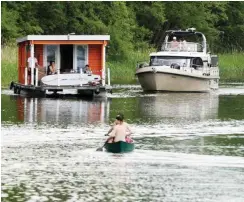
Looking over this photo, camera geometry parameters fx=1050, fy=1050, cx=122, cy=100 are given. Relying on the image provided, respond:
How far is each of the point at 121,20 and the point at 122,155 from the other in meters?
56.0

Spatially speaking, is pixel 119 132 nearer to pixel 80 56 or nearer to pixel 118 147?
pixel 118 147

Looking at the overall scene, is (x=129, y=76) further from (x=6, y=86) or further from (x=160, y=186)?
(x=160, y=186)

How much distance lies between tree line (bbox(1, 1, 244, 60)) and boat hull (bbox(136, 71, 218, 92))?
55.0 feet

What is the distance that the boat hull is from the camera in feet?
174

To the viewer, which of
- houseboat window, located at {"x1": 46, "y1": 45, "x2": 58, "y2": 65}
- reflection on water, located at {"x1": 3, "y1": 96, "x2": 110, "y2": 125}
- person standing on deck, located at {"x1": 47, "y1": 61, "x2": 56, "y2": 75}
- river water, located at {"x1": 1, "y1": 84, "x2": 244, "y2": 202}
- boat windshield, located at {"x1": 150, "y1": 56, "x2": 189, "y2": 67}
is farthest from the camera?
boat windshield, located at {"x1": 150, "y1": 56, "x2": 189, "y2": 67}

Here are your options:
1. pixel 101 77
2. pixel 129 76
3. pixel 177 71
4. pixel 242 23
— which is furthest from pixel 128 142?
pixel 242 23

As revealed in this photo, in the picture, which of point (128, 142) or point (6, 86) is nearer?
point (128, 142)

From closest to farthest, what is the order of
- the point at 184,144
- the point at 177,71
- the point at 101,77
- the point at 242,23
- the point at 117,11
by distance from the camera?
the point at 184,144, the point at 101,77, the point at 177,71, the point at 117,11, the point at 242,23

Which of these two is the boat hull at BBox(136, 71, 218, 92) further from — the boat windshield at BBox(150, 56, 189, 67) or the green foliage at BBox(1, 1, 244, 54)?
the green foliage at BBox(1, 1, 244, 54)

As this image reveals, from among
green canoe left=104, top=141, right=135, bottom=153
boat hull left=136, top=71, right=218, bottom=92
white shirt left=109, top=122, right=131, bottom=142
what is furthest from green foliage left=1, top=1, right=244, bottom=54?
white shirt left=109, top=122, right=131, bottom=142

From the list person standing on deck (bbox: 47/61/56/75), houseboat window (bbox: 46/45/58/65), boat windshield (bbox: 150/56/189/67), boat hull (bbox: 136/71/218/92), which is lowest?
boat hull (bbox: 136/71/218/92)

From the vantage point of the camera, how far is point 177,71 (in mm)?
53031

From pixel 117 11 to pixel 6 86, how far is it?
27.0m

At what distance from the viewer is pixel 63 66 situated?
48.8 m
